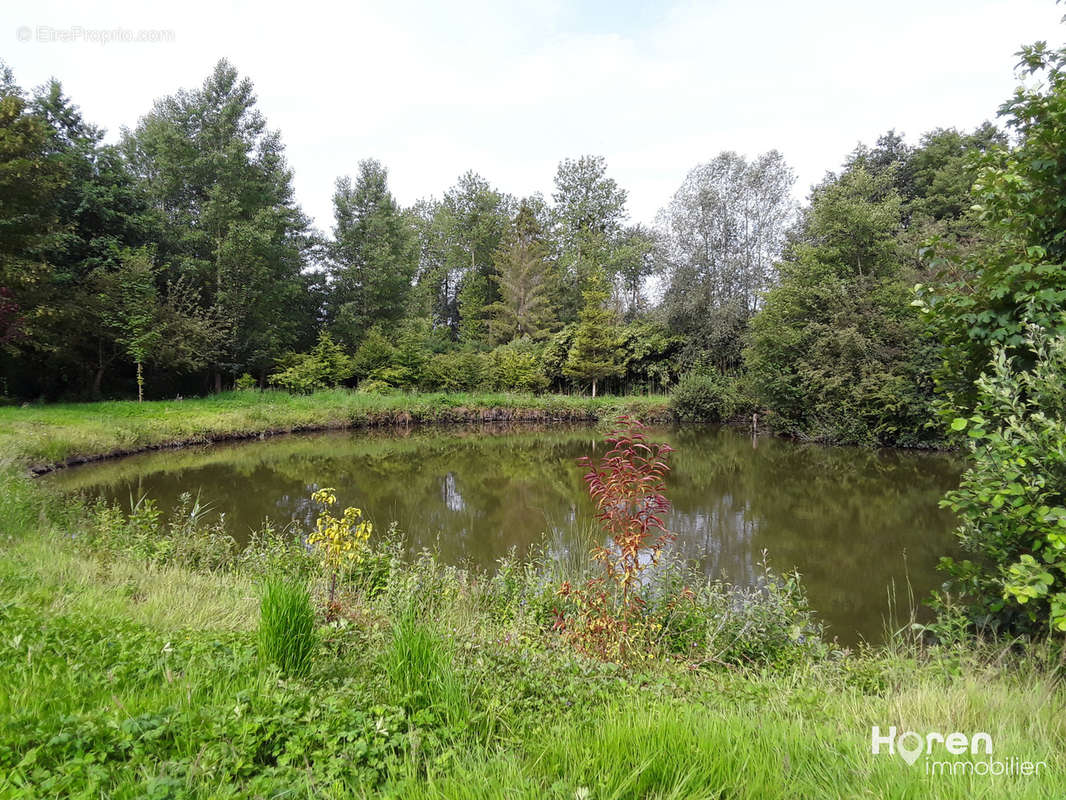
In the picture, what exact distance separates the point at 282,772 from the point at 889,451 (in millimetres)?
18558

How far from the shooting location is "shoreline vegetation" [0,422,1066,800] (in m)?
1.62

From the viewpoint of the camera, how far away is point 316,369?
23.8 metres

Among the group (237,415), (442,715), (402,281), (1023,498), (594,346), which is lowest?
(442,715)

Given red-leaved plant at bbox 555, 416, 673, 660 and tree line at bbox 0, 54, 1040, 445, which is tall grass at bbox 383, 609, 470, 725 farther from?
tree line at bbox 0, 54, 1040, 445

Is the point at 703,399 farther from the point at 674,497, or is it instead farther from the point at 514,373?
the point at 674,497

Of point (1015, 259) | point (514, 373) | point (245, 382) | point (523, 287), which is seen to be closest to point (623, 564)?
point (1015, 259)

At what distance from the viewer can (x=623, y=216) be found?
125 ft

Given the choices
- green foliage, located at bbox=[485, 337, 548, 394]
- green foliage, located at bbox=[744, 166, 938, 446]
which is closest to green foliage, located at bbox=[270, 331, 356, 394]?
green foliage, located at bbox=[485, 337, 548, 394]

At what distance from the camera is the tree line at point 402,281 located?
16688 mm

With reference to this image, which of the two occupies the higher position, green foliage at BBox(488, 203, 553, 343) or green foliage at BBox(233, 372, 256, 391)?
green foliage at BBox(488, 203, 553, 343)

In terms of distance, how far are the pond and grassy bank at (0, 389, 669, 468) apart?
859mm

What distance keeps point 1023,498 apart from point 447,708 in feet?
10.3

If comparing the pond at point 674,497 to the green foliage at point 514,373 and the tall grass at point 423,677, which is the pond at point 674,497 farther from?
the green foliage at point 514,373

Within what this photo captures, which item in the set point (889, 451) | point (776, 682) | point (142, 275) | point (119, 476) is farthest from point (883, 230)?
Answer: point (142, 275)
